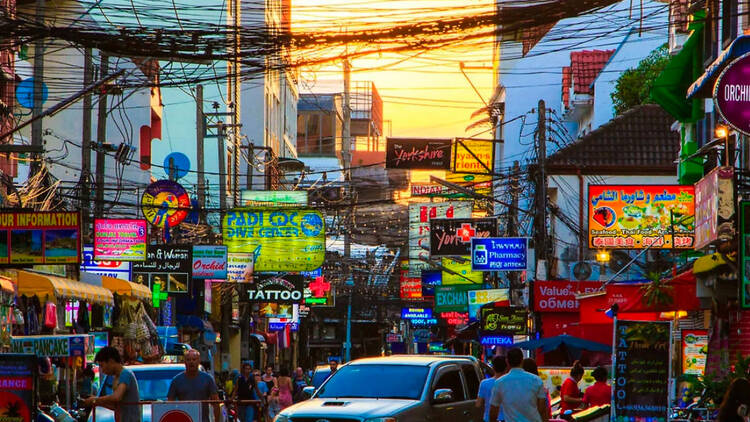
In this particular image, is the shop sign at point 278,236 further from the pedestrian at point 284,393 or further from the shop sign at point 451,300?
the shop sign at point 451,300

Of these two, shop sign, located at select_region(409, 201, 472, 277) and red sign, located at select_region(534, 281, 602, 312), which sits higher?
shop sign, located at select_region(409, 201, 472, 277)

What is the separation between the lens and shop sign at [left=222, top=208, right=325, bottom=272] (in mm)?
36000

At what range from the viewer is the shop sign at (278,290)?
146 ft

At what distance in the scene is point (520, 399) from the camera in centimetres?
1367

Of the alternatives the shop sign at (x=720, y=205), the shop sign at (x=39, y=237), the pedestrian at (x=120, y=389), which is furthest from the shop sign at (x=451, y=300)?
the pedestrian at (x=120, y=389)

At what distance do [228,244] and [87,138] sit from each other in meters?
7.57

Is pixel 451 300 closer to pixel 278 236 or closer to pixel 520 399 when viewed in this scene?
pixel 278 236

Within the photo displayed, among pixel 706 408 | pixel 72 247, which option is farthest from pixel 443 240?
pixel 706 408

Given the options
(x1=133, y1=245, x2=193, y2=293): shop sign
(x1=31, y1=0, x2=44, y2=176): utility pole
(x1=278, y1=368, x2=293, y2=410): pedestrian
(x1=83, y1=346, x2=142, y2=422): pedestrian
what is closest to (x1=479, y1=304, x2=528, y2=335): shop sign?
(x1=133, y1=245, x2=193, y2=293): shop sign

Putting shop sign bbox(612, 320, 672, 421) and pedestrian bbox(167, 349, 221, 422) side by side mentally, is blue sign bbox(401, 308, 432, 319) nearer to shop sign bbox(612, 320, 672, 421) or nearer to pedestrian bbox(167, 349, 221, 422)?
shop sign bbox(612, 320, 672, 421)

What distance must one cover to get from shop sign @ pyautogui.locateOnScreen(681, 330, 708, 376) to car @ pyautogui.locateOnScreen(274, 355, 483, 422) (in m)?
7.75

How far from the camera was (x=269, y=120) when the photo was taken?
7700cm

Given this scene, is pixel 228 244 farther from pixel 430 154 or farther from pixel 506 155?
pixel 506 155

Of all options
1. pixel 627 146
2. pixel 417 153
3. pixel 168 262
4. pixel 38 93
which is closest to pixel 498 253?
pixel 168 262
